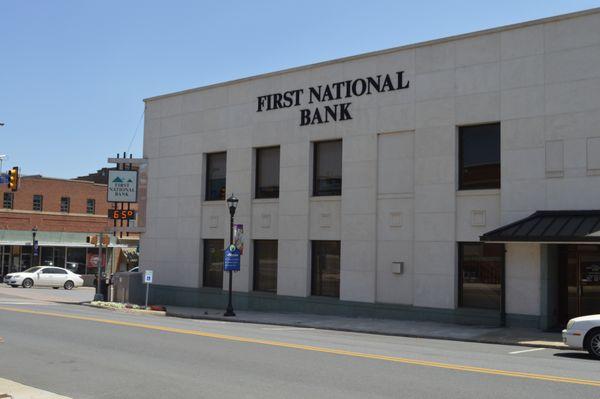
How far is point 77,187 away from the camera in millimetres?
59250

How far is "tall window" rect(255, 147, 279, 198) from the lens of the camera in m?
28.5

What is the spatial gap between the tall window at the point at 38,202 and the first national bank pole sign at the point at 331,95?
35138 mm

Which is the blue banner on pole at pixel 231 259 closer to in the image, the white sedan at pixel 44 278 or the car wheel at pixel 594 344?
the car wheel at pixel 594 344

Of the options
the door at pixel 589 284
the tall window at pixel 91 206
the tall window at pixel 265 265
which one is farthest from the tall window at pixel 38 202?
the door at pixel 589 284

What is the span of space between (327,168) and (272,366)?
50.3 feet

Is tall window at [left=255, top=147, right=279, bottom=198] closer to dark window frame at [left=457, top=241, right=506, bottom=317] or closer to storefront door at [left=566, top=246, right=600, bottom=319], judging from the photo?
dark window frame at [left=457, top=241, right=506, bottom=317]

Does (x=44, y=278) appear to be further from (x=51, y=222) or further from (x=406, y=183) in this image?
(x=406, y=183)

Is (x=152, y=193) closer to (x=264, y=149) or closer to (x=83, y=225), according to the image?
(x=264, y=149)

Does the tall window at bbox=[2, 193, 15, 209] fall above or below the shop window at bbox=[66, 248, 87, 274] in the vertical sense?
above

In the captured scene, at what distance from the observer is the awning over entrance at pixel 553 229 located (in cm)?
1833

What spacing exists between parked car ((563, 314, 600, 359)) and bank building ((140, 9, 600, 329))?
3919 millimetres

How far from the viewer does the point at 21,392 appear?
9.45 m

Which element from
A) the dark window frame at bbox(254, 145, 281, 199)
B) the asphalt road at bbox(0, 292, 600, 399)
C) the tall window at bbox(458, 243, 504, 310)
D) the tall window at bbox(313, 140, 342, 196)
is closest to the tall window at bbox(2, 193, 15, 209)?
the dark window frame at bbox(254, 145, 281, 199)

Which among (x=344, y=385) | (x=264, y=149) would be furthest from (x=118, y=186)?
(x=344, y=385)
